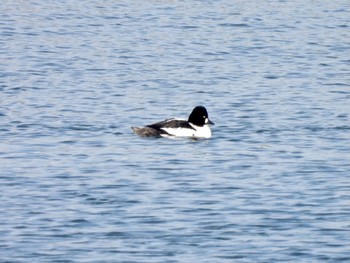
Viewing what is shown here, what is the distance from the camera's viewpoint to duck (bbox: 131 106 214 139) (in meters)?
22.9

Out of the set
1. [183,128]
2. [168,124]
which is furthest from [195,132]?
[168,124]

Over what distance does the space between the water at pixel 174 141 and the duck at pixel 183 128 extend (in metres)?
0.18

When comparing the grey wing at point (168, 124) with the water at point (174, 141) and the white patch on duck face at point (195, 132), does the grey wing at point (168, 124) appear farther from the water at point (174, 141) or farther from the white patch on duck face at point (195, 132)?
the water at point (174, 141)

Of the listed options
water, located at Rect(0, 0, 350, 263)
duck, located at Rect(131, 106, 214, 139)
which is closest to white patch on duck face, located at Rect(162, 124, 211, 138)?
duck, located at Rect(131, 106, 214, 139)

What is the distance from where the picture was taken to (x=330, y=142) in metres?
22.2

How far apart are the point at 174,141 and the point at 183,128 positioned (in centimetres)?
35

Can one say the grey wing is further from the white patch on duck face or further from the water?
the water

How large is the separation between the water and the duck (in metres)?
0.18

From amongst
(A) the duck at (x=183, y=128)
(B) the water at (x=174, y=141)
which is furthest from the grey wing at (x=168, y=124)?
(B) the water at (x=174, y=141)

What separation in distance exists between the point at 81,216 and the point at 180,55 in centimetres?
1664

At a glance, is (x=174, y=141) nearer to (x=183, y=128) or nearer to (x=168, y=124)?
(x=183, y=128)

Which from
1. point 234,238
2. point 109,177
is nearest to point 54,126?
point 109,177

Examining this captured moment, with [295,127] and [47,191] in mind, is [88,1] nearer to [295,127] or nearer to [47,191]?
[295,127]

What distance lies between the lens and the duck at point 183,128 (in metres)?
22.9
